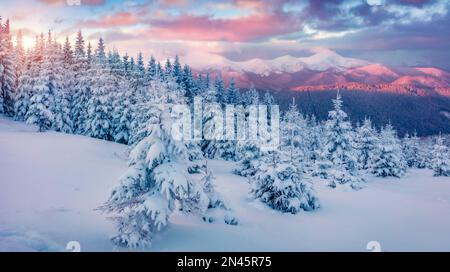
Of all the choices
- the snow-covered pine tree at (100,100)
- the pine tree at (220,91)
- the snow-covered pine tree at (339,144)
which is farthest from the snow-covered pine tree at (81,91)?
the snow-covered pine tree at (339,144)

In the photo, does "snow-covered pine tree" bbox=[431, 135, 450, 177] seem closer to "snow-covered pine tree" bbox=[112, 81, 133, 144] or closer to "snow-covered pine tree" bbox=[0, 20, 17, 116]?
"snow-covered pine tree" bbox=[112, 81, 133, 144]

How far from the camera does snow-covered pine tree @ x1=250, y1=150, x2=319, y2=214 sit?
17734mm

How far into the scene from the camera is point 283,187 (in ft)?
58.3

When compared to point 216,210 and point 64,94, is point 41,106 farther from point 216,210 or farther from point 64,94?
point 216,210

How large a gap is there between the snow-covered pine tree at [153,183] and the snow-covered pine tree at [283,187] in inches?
324

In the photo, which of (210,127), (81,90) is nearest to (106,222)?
(210,127)

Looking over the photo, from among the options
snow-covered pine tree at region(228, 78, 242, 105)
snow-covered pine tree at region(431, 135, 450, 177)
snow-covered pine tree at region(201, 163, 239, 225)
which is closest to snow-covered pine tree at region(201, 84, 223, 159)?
snow-covered pine tree at region(228, 78, 242, 105)

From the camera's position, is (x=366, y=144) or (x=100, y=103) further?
(x=366, y=144)

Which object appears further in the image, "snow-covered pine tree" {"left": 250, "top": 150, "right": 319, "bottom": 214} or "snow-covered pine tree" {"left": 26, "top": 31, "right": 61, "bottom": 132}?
"snow-covered pine tree" {"left": 26, "top": 31, "right": 61, "bottom": 132}

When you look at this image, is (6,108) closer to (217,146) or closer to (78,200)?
(217,146)

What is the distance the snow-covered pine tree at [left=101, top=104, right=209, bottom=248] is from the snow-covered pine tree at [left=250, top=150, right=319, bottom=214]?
27.0ft

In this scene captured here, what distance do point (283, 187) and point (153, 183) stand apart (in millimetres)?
9167

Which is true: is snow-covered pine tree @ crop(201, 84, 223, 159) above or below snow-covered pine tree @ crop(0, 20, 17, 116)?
below

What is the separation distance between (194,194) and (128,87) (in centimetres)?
2817
